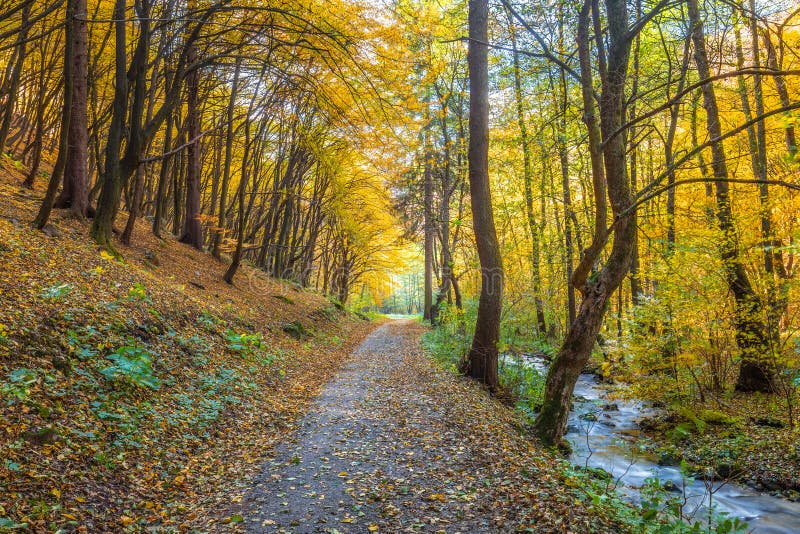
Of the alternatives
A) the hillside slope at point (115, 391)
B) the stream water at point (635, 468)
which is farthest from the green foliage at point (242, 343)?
the stream water at point (635, 468)

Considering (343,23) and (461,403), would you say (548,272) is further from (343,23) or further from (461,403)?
(343,23)

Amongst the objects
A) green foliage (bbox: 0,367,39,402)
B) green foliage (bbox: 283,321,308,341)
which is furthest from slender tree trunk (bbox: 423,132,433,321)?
green foliage (bbox: 0,367,39,402)

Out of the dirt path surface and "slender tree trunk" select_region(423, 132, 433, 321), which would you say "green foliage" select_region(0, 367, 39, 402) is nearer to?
the dirt path surface

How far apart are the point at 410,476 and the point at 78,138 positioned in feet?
34.4

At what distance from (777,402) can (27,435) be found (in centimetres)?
1227

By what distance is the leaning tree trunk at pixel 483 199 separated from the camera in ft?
31.9

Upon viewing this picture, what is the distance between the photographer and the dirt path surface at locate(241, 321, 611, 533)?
13.4ft

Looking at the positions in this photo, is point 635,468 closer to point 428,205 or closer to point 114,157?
point 114,157

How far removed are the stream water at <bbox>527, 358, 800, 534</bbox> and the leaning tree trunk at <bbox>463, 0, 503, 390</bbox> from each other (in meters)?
2.34

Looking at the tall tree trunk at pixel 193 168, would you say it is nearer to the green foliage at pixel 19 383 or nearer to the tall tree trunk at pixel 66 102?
the tall tree trunk at pixel 66 102

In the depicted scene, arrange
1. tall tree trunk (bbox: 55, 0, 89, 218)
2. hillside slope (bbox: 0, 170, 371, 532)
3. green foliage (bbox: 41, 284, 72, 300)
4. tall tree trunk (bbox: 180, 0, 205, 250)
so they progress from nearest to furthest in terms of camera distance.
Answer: hillside slope (bbox: 0, 170, 371, 532) → green foliage (bbox: 41, 284, 72, 300) → tall tree trunk (bbox: 55, 0, 89, 218) → tall tree trunk (bbox: 180, 0, 205, 250)

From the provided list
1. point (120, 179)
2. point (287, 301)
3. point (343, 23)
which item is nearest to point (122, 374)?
point (120, 179)

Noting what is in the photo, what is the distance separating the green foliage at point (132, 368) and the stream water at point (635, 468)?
616 centimetres

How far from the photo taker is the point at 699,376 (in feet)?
34.2
